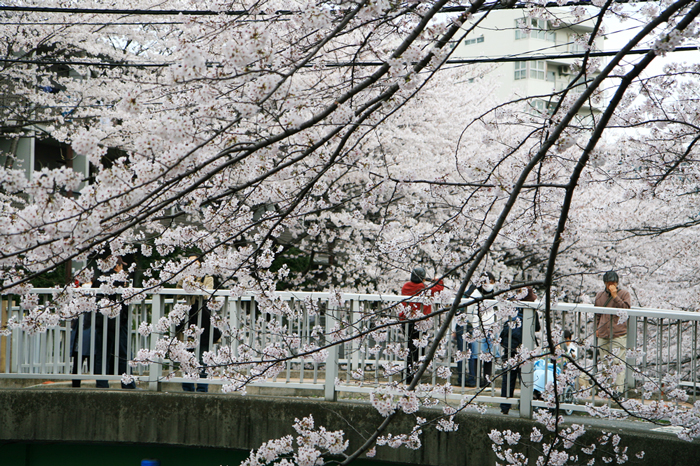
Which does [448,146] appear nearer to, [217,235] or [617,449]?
[617,449]

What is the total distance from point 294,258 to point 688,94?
950 centimetres

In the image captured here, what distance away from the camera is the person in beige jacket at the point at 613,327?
5.81 meters

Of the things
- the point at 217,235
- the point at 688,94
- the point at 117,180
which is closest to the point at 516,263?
the point at 688,94

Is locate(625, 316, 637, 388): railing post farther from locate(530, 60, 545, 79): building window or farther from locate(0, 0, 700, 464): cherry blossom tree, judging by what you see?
locate(530, 60, 545, 79): building window

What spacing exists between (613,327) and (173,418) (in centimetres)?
463

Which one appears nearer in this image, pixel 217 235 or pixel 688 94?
pixel 217 235

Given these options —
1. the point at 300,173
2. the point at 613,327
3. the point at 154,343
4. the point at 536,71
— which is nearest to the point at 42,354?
the point at 154,343

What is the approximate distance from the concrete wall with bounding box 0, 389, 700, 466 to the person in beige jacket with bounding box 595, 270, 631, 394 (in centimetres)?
→ 190

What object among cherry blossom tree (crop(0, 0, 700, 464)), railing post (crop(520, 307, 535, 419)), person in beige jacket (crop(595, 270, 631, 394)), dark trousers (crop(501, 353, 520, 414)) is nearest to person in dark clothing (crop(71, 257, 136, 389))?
cherry blossom tree (crop(0, 0, 700, 464))

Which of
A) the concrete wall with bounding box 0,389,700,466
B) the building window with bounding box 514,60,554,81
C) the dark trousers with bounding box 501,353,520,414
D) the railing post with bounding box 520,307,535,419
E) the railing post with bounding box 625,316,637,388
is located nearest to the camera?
the railing post with bounding box 625,316,637,388

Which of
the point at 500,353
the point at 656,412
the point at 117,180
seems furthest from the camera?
the point at 500,353

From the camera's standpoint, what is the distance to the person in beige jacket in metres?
5.81

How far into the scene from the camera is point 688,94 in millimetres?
8617

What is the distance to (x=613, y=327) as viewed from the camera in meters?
6.23
